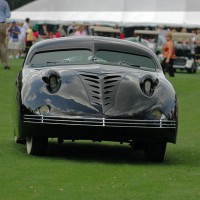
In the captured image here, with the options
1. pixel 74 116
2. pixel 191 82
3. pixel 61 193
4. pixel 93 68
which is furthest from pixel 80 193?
pixel 191 82

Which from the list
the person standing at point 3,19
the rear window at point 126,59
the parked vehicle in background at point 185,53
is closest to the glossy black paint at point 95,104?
the rear window at point 126,59

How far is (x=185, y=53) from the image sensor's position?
4512cm

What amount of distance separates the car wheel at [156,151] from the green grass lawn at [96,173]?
0.12 metres

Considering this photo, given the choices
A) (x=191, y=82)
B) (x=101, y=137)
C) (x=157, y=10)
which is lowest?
(x=157, y=10)

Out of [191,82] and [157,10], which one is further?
[157,10]

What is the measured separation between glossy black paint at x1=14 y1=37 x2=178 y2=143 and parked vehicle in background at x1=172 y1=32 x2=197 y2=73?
32390 mm

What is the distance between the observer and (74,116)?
34.7 ft

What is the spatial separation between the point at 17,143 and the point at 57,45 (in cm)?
148

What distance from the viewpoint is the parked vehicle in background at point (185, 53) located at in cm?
4354

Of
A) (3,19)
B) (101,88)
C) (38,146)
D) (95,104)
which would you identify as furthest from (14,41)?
(95,104)

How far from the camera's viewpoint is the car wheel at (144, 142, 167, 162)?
11117 millimetres

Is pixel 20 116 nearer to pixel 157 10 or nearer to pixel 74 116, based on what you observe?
pixel 74 116

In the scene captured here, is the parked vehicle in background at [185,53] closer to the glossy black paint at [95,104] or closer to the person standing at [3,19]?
the person standing at [3,19]

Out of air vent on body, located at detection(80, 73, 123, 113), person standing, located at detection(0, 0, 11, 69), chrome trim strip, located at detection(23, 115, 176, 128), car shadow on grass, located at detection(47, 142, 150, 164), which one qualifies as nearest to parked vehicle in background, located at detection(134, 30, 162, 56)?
person standing, located at detection(0, 0, 11, 69)
